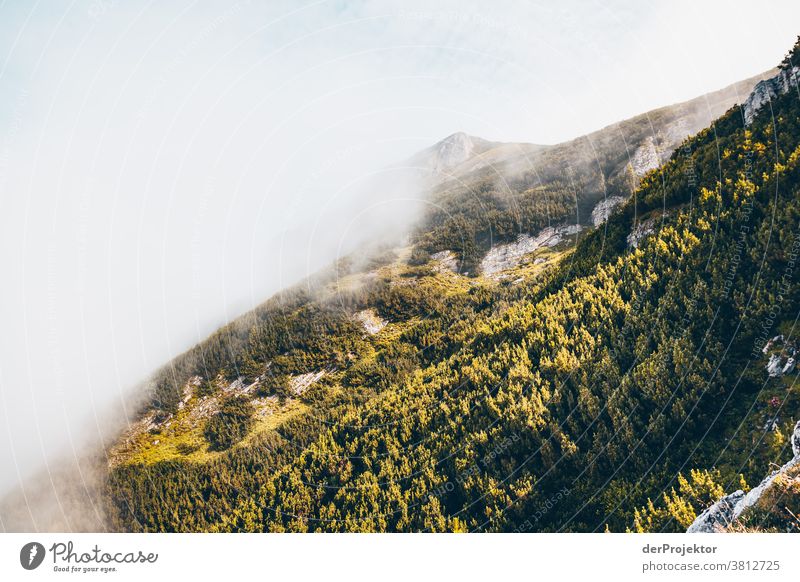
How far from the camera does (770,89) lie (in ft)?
153

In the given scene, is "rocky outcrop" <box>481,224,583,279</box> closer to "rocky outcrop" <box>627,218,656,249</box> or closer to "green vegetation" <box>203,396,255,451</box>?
"rocky outcrop" <box>627,218,656,249</box>

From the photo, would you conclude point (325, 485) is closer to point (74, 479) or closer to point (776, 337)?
point (776, 337)

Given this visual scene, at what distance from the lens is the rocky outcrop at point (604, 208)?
134 meters

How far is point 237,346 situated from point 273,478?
88153 mm

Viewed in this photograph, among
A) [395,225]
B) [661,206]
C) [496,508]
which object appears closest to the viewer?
[496,508]

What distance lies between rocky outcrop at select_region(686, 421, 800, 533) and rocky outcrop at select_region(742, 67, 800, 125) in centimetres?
4610

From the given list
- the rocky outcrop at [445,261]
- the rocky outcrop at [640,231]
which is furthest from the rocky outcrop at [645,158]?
the rocky outcrop at [640,231]

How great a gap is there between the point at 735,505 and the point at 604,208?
137 metres

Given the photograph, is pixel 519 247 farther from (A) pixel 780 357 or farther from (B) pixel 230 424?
(A) pixel 780 357
